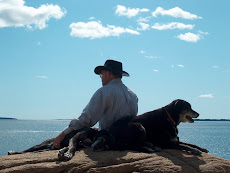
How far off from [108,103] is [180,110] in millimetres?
1437

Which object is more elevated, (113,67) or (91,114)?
(113,67)

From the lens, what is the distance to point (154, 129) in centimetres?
694

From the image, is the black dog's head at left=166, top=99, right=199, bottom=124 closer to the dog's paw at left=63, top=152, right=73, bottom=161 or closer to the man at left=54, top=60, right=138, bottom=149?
the man at left=54, top=60, right=138, bottom=149

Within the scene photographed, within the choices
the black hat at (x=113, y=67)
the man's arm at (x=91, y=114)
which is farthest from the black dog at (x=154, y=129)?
the black hat at (x=113, y=67)

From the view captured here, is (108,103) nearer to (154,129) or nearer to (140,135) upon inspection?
(140,135)

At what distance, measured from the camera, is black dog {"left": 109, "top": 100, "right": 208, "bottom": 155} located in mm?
6641

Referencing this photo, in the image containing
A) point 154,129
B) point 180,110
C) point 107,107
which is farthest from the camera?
point 180,110

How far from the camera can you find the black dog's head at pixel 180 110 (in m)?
7.15

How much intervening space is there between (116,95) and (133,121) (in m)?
0.59

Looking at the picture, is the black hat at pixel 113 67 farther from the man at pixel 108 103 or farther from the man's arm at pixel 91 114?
the man's arm at pixel 91 114

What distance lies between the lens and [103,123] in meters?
7.15

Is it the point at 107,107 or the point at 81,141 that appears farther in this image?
the point at 107,107

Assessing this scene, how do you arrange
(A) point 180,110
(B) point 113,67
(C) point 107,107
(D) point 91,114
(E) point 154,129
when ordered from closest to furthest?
1. (D) point 91,114
2. (E) point 154,129
3. (C) point 107,107
4. (A) point 180,110
5. (B) point 113,67

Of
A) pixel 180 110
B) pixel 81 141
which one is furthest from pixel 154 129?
pixel 81 141
